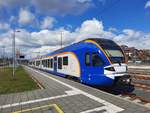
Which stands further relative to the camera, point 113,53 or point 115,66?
point 113,53

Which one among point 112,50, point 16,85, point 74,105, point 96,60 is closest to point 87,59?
point 96,60

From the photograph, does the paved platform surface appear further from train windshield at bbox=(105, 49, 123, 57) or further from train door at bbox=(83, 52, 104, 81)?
train windshield at bbox=(105, 49, 123, 57)

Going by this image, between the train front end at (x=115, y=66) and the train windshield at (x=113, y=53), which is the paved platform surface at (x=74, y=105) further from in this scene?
the train windshield at (x=113, y=53)

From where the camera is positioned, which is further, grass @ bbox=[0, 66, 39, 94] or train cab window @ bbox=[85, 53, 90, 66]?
grass @ bbox=[0, 66, 39, 94]

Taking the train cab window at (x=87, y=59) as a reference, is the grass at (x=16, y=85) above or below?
below

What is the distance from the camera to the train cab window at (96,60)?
39.4 ft

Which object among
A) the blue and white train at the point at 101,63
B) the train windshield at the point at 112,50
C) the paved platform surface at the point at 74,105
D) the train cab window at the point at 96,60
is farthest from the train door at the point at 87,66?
the paved platform surface at the point at 74,105

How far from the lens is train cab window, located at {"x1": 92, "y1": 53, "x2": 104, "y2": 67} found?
12005 millimetres

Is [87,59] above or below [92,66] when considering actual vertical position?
above

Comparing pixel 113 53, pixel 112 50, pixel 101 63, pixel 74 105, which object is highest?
pixel 112 50

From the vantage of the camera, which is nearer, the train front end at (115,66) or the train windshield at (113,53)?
the train front end at (115,66)

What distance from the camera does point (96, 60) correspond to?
1232 centimetres

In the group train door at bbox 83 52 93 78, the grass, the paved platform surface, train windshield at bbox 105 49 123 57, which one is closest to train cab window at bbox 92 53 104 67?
train door at bbox 83 52 93 78

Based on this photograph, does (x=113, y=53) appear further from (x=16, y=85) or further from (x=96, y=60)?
(x=16, y=85)
